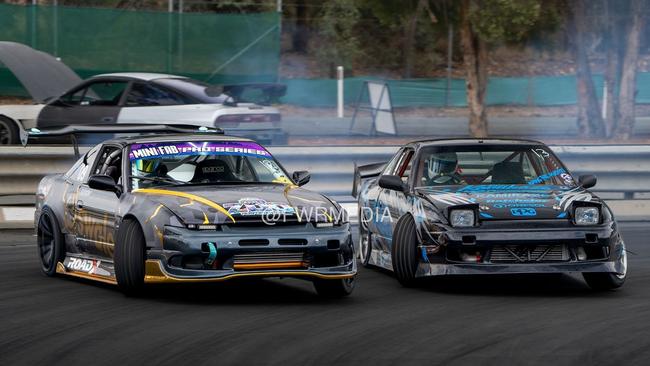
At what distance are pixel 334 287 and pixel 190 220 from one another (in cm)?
125

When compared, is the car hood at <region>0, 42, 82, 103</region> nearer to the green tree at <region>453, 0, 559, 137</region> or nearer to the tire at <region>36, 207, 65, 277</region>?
the green tree at <region>453, 0, 559, 137</region>

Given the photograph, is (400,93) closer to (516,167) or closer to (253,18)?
(253,18)

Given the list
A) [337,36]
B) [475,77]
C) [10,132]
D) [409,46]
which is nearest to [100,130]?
[10,132]

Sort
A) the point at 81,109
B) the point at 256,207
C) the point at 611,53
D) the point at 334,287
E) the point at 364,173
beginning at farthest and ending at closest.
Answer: the point at 611,53, the point at 81,109, the point at 364,173, the point at 334,287, the point at 256,207

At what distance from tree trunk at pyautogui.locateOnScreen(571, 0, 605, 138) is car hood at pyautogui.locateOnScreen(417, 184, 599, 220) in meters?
16.7

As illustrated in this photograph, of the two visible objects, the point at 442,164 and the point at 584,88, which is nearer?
the point at 442,164

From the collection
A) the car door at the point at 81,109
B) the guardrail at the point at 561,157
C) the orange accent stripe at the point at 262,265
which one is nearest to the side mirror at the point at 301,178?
the orange accent stripe at the point at 262,265

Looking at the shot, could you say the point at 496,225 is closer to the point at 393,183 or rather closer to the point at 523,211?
the point at 523,211

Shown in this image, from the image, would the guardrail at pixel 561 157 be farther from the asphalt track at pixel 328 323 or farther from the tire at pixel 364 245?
the asphalt track at pixel 328 323

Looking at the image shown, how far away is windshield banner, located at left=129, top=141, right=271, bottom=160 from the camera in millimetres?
10414

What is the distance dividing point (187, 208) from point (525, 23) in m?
15.5

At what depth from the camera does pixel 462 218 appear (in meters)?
9.87

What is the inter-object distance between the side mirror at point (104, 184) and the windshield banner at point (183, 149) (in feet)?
1.24

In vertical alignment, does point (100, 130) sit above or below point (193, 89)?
below
